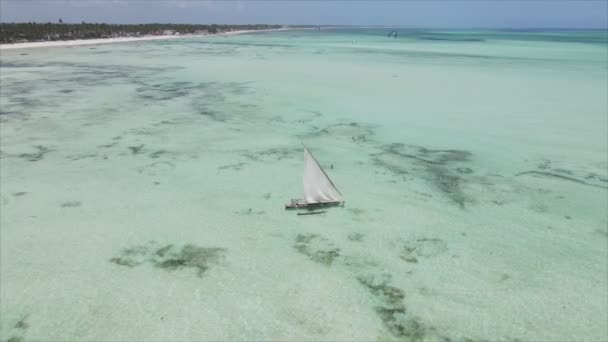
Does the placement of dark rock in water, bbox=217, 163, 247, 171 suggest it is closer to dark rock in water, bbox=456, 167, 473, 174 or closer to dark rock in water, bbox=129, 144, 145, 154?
dark rock in water, bbox=129, 144, 145, 154

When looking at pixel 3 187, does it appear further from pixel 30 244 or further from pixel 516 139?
pixel 516 139

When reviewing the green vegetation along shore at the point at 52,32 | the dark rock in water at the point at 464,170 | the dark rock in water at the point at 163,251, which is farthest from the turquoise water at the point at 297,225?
the green vegetation along shore at the point at 52,32

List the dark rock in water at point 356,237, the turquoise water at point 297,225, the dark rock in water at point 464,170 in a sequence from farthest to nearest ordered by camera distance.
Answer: the dark rock in water at point 464,170 < the dark rock in water at point 356,237 < the turquoise water at point 297,225

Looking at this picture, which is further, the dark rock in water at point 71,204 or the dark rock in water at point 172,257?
the dark rock in water at point 71,204

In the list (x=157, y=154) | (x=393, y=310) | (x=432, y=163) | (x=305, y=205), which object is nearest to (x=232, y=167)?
(x=157, y=154)

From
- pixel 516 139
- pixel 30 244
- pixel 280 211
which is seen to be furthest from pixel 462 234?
pixel 30 244

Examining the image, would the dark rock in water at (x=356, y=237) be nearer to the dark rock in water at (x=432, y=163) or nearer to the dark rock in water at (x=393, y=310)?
the dark rock in water at (x=393, y=310)

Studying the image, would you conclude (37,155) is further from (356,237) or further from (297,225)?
(356,237)

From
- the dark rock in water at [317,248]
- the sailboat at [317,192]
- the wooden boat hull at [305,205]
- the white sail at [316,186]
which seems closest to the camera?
the dark rock in water at [317,248]
